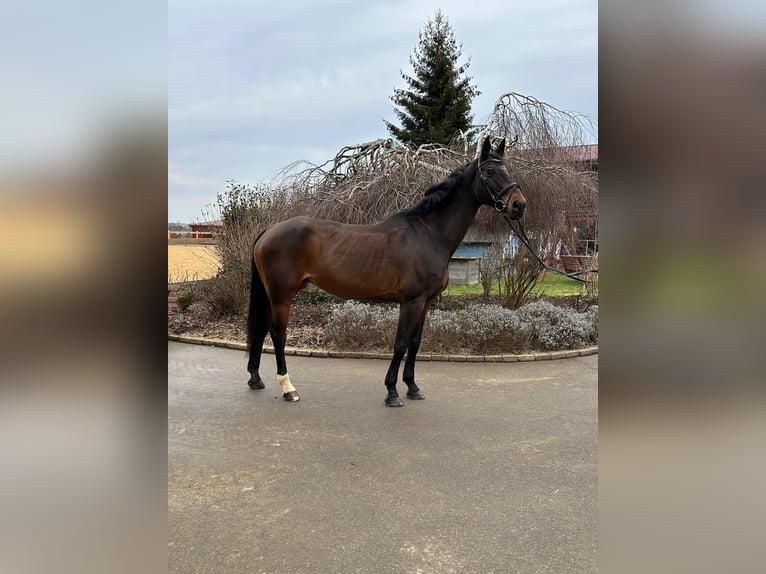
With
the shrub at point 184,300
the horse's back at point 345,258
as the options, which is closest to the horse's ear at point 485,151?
the horse's back at point 345,258

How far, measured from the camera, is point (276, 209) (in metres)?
8.32

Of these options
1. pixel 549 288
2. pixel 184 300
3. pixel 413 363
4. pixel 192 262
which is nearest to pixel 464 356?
pixel 413 363

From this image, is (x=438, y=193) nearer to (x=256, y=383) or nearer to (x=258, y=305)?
(x=258, y=305)

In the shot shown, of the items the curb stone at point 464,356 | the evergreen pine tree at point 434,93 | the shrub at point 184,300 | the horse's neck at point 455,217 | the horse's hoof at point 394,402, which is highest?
the evergreen pine tree at point 434,93

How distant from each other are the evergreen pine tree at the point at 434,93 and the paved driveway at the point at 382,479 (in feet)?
59.0

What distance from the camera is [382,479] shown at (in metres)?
2.69

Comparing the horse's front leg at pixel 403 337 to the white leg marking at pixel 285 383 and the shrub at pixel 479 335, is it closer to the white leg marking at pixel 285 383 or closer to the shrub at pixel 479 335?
the white leg marking at pixel 285 383

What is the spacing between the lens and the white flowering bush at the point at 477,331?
598cm

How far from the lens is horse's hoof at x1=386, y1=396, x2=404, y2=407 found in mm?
3997
